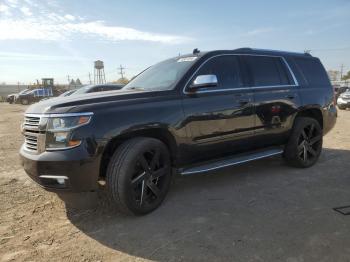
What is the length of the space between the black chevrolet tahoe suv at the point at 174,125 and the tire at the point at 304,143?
17 mm

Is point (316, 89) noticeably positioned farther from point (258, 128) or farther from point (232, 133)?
point (232, 133)

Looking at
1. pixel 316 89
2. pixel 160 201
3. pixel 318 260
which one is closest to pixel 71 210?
pixel 160 201

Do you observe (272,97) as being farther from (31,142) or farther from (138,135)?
(31,142)

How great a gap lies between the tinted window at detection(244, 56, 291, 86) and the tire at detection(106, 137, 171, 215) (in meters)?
1.99

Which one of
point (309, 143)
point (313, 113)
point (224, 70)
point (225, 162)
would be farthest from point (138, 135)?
point (313, 113)

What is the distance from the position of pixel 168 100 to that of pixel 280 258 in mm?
2043

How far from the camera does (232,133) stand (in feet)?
14.9

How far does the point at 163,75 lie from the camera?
4.66 m

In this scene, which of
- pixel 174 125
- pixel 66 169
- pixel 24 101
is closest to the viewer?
pixel 66 169

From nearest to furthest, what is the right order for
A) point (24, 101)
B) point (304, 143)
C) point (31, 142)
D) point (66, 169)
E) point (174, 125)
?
1. point (66, 169)
2. point (31, 142)
3. point (174, 125)
4. point (304, 143)
5. point (24, 101)

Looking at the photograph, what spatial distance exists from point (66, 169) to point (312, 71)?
4665 mm

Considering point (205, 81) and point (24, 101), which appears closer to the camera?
point (205, 81)

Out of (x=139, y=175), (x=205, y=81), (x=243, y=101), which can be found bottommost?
(x=139, y=175)

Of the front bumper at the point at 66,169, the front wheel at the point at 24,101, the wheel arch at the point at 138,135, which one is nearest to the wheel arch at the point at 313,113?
the wheel arch at the point at 138,135
